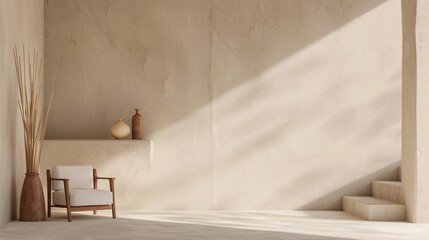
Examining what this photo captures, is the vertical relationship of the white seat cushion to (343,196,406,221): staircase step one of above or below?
above

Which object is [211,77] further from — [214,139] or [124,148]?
[124,148]

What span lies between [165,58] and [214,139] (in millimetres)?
1183

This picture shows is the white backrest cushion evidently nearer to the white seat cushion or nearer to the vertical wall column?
the white seat cushion

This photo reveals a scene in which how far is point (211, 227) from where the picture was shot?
7.49m

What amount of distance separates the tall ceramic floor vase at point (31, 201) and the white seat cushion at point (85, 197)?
0.20 meters

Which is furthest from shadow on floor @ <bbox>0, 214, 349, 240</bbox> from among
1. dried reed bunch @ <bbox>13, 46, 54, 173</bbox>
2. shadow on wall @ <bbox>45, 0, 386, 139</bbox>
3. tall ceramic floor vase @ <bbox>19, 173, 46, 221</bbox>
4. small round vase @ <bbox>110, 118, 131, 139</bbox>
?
shadow on wall @ <bbox>45, 0, 386, 139</bbox>

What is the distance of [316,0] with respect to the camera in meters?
9.84

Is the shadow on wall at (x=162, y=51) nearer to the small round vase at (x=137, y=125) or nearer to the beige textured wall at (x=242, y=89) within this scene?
the beige textured wall at (x=242, y=89)

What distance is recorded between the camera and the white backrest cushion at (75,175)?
8.40m

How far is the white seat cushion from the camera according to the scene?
798 cm

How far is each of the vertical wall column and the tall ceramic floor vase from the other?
3.83 meters

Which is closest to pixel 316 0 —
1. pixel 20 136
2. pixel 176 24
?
pixel 176 24

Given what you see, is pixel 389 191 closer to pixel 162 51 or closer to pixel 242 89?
pixel 242 89
